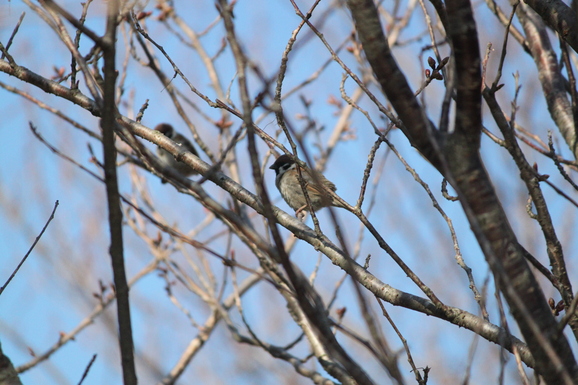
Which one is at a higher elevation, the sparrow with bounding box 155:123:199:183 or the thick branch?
the sparrow with bounding box 155:123:199:183

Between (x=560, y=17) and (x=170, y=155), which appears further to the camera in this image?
(x=170, y=155)

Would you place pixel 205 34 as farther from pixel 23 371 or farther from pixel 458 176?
pixel 458 176

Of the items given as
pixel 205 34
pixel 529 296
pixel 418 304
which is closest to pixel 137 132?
pixel 418 304

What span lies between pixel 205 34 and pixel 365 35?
425cm

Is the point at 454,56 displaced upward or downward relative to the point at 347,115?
downward

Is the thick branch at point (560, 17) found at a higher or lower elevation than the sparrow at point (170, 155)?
lower

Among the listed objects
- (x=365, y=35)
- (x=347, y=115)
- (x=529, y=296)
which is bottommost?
(x=529, y=296)

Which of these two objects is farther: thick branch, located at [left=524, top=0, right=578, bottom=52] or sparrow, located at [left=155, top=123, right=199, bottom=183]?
sparrow, located at [left=155, top=123, right=199, bottom=183]

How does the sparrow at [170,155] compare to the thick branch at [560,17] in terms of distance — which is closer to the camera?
the thick branch at [560,17]

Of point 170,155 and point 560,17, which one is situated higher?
point 170,155

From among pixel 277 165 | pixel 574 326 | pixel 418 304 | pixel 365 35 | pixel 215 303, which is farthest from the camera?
pixel 277 165

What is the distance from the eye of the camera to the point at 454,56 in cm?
140

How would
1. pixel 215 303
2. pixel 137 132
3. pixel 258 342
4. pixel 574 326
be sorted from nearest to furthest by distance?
pixel 574 326, pixel 137 132, pixel 258 342, pixel 215 303

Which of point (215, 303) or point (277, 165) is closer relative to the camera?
point (215, 303)
